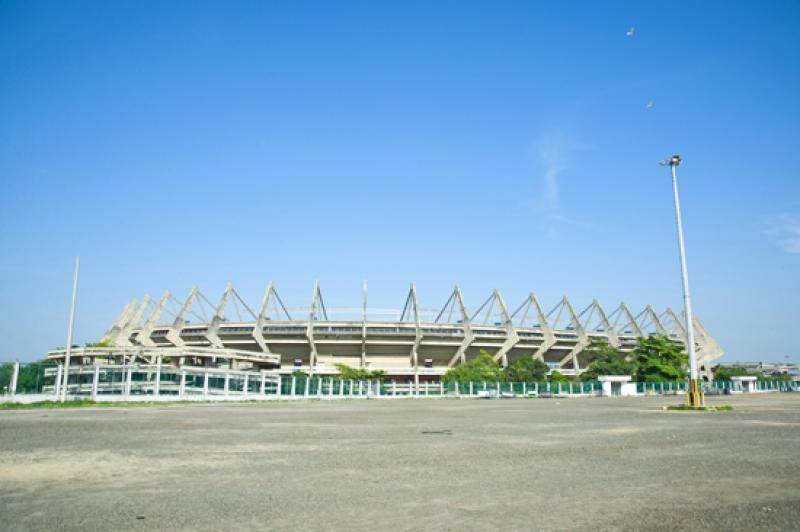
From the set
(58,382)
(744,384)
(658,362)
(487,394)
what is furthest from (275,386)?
(744,384)

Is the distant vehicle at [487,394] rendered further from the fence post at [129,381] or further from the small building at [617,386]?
the fence post at [129,381]

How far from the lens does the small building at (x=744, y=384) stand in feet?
252

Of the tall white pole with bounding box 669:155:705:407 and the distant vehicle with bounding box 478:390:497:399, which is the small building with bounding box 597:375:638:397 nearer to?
the distant vehicle with bounding box 478:390:497:399

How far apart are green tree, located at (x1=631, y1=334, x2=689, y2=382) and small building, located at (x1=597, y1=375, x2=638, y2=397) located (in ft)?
33.2

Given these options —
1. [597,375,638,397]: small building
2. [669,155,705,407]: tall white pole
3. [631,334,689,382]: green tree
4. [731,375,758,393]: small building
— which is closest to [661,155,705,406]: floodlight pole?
[669,155,705,407]: tall white pole

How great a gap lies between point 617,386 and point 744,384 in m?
28.0

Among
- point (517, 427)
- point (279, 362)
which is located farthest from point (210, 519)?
point (279, 362)

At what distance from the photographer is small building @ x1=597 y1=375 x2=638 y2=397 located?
62.9 meters

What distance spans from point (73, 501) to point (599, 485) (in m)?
5.55

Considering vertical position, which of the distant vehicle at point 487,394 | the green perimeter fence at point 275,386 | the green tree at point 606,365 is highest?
the green tree at point 606,365

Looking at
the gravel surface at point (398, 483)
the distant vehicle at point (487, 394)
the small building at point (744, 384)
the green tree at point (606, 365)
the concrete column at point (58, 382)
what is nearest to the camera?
the gravel surface at point (398, 483)

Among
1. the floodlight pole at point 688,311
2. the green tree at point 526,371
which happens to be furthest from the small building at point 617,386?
the floodlight pole at point 688,311

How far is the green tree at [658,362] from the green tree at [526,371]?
518 inches

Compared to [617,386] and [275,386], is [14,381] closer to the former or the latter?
[275,386]
